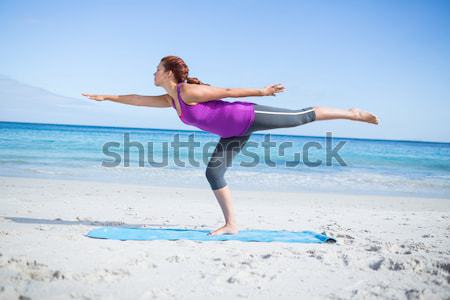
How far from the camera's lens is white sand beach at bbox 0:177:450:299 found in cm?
237

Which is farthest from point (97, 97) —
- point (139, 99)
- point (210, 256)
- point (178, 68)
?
point (210, 256)

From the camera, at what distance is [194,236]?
12.6 ft

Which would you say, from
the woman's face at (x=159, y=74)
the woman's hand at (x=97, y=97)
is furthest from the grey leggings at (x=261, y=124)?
the woman's hand at (x=97, y=97)

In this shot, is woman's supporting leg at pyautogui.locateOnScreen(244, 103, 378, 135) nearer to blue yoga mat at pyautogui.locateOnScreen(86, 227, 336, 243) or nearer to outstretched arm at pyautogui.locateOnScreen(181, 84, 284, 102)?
outstretched arm at pyautogui.locateOnScreen(181, 84, 284, 102)

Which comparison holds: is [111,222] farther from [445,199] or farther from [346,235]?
[445,199]

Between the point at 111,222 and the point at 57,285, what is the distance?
7.75 ft

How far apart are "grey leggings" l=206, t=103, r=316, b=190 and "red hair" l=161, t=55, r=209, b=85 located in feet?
2.34

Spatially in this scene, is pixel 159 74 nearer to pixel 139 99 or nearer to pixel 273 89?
pixel 139 99

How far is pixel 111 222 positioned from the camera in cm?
465

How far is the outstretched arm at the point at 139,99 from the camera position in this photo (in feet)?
13.9

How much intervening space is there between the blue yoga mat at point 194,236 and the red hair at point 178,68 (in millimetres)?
1553

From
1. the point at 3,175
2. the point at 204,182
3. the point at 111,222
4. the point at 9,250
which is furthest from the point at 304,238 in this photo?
the point at 3,175

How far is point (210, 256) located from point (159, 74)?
192 centimetres

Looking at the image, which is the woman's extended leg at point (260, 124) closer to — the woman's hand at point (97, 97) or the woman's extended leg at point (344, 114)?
the woman's extended leg at point (344, 114)
